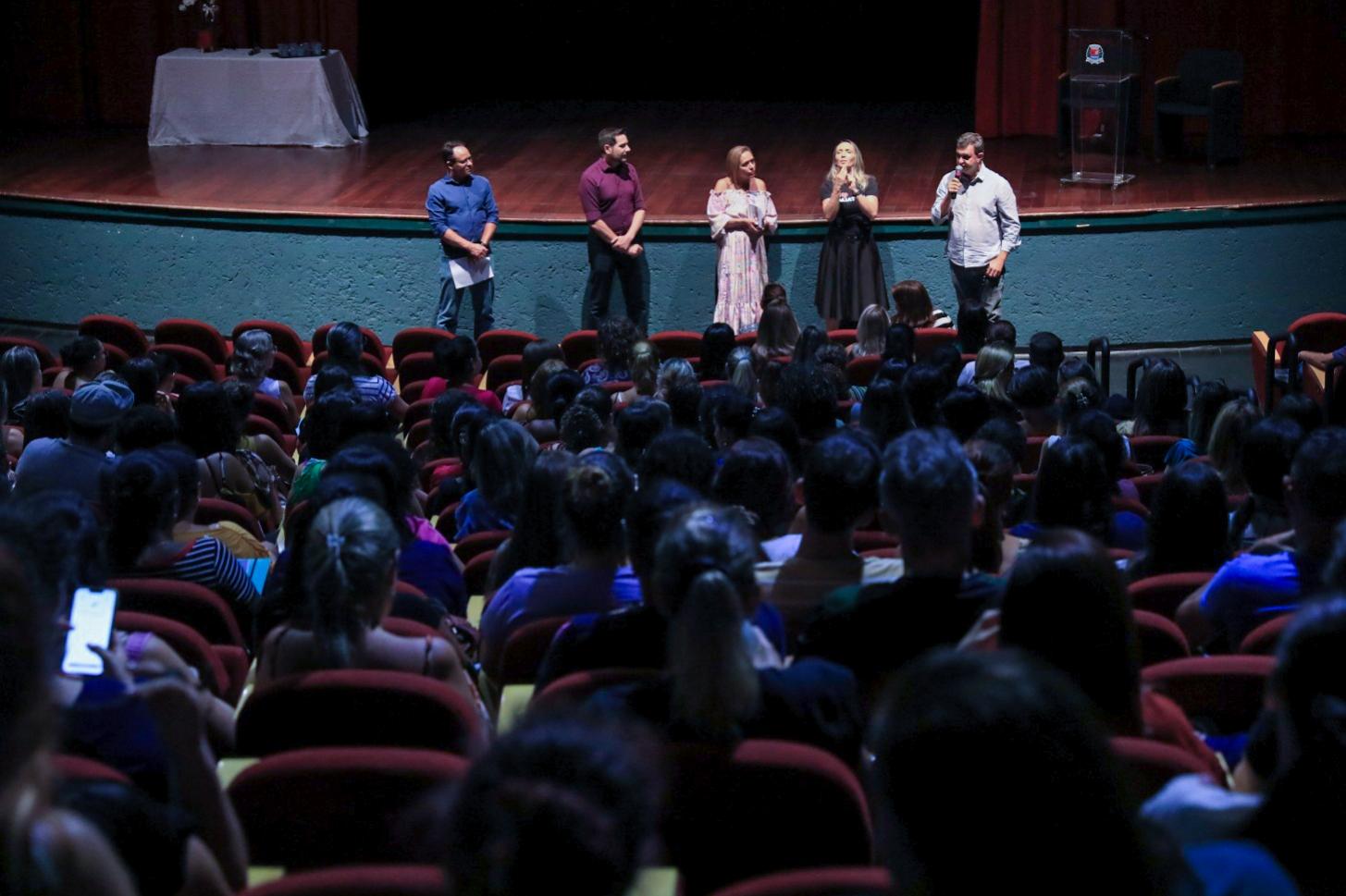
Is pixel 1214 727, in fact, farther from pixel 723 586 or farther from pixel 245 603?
pixel 245 603

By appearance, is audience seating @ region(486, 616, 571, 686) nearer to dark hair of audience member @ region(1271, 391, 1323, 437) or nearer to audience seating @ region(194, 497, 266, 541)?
audience seating @ region(194, 497, 266, 541)

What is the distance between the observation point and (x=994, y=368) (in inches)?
231

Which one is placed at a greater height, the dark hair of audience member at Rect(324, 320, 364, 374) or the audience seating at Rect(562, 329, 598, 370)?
the dark hair of audience member at Rect(324, 320, 364, 374)

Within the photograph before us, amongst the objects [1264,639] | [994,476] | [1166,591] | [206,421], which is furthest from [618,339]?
[1264,639]

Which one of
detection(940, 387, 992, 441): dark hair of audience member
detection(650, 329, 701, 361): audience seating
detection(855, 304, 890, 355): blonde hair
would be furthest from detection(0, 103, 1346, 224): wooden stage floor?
detection(940, 387, 992, 441): dark hair of audience member

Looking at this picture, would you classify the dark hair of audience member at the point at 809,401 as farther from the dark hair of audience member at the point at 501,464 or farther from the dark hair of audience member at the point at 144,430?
the dark hair of audience member at the point at 144,430

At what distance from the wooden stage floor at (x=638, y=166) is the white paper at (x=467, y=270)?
610 millimetres

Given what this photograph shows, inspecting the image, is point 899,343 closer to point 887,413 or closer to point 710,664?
point 887,413

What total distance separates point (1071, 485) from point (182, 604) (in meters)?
1.98

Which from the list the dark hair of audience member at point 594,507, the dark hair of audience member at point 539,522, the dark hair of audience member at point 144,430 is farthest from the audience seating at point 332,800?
the dark hair of audience member at point 144,430

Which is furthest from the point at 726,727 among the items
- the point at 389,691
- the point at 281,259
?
the point at 281,259

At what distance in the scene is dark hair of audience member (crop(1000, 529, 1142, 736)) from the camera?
7.52 feet

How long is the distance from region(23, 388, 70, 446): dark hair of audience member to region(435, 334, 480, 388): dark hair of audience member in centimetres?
163

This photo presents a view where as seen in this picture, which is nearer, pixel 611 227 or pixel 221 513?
pixel 221 513
